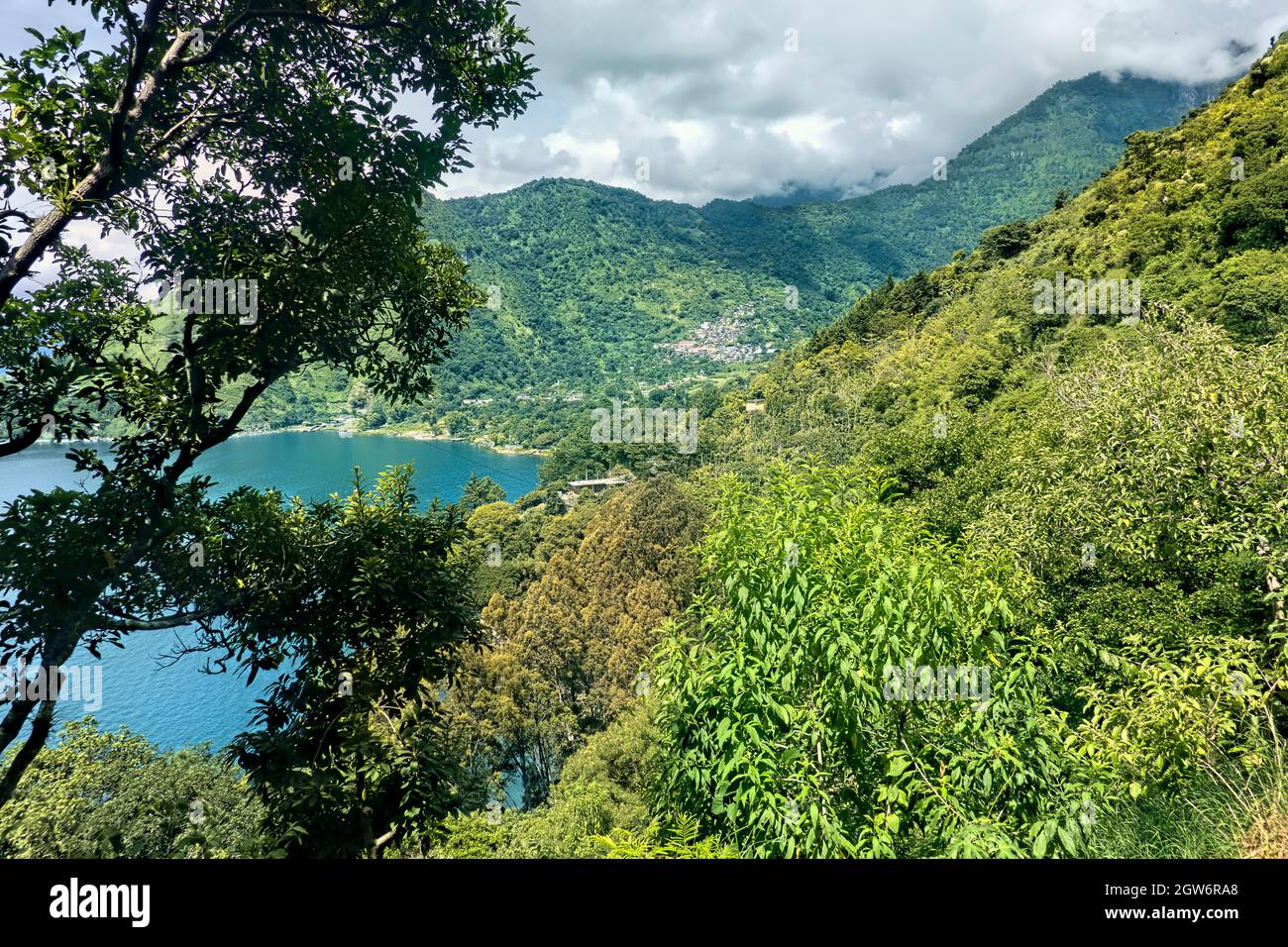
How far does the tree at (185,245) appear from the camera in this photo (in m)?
2.91

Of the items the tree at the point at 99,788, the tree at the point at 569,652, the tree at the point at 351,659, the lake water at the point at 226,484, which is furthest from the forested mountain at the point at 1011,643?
the tree at the point at 99,788

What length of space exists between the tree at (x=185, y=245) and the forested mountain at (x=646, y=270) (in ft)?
375

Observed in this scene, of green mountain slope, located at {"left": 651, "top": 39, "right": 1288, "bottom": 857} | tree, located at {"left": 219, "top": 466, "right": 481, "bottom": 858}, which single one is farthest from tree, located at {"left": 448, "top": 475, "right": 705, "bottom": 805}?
tree, located at {"left": 219, "top": 466, "right": 481, "bottom": 858}

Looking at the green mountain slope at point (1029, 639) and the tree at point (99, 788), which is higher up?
the green mountain slope at point (1029, 639)

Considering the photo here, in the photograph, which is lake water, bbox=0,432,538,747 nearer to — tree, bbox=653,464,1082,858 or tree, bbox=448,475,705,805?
tree, bbox=653,464,1082,858

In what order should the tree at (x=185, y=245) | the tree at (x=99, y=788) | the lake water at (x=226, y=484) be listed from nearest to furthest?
1. the tree at (x=185, y=245)
2. the tree at (x=99, y=788)
3. the lake water at (x=226, y=484)

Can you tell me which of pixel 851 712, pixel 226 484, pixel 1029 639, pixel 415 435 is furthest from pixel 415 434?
pixel 851 712

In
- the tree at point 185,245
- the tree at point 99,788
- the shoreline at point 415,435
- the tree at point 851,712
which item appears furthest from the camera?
the shoreline at point 415,435

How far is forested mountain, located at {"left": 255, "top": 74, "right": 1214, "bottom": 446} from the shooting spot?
140000mm

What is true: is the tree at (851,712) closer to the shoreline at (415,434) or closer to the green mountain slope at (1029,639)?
the green mountain slope at (1029,639)

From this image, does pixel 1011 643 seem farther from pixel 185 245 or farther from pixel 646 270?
pixel 646 270

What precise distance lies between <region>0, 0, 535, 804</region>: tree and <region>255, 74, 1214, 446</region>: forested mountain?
114 metres

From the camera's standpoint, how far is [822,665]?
411 cm

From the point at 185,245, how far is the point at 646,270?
186 m
